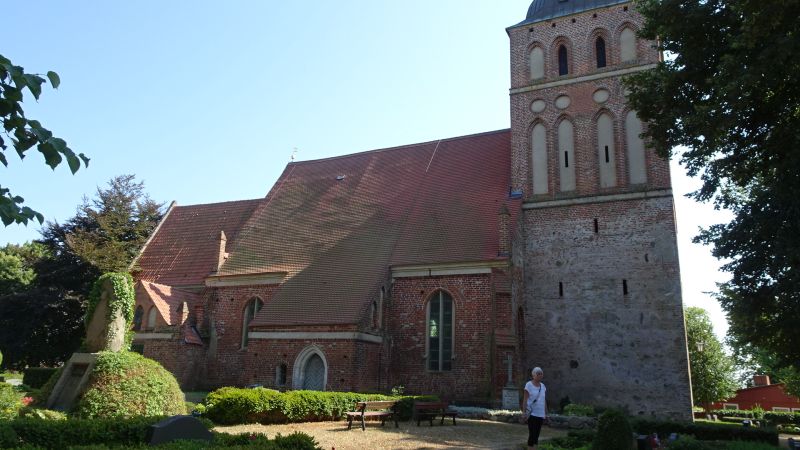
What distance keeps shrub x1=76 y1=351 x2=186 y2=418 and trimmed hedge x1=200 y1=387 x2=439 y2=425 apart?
1.09m

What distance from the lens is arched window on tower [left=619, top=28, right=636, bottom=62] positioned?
23.1 metres

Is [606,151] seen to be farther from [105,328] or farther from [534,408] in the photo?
[105,328]

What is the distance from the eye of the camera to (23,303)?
2817 centimetres

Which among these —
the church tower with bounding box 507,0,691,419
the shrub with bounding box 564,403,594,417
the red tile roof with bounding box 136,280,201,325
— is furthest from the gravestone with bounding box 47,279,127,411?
the church tower with bounding box 507,0,691,419

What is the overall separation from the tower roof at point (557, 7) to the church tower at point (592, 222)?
0.06 metres

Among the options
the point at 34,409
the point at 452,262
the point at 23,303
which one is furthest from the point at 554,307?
the point at 23,303

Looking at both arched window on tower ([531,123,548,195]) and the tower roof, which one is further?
the tower roof

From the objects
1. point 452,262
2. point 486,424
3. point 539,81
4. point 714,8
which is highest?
point 539,81

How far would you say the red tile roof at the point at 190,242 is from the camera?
27406 mm

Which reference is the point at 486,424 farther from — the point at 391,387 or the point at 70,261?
the point at 70,261

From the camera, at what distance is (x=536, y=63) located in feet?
81.6

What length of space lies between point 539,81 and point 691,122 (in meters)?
13.7

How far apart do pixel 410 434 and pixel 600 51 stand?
16975mm

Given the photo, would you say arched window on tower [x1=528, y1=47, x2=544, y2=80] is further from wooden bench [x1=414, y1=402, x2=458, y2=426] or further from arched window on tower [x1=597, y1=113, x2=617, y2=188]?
wooden bench [x1=414, y1=402, x2=458, y2=426]
